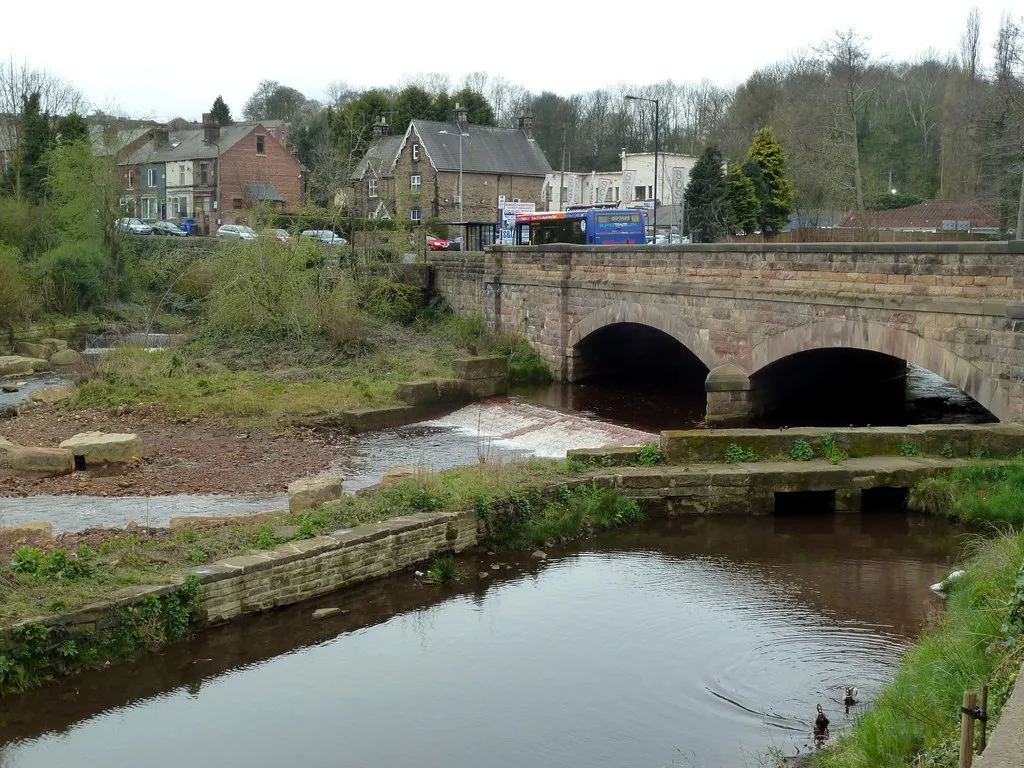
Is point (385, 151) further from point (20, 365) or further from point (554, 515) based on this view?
point (554, 515)

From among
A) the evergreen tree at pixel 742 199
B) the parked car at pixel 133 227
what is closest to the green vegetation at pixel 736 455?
the evergreen tree at pixel 742 199

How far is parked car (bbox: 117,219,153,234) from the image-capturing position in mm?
49247

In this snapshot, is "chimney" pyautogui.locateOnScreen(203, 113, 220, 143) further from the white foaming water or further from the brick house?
the white foaming water

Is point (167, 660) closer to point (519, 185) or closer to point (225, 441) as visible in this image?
point (225, 441)

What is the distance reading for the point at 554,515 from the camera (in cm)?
1495

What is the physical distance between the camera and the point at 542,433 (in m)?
24.0

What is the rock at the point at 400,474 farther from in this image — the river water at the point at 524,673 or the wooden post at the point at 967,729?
the wooden post at the point at 967,729

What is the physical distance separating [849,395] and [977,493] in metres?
12.4

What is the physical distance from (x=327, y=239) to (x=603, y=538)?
1267 inches

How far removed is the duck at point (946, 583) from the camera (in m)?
12.2

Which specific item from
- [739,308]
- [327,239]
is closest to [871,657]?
[739,308]

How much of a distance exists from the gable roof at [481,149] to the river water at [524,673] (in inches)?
2198

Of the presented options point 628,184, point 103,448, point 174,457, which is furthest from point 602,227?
point 628,184

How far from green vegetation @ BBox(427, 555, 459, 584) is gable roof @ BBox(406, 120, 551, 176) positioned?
55.1 m
